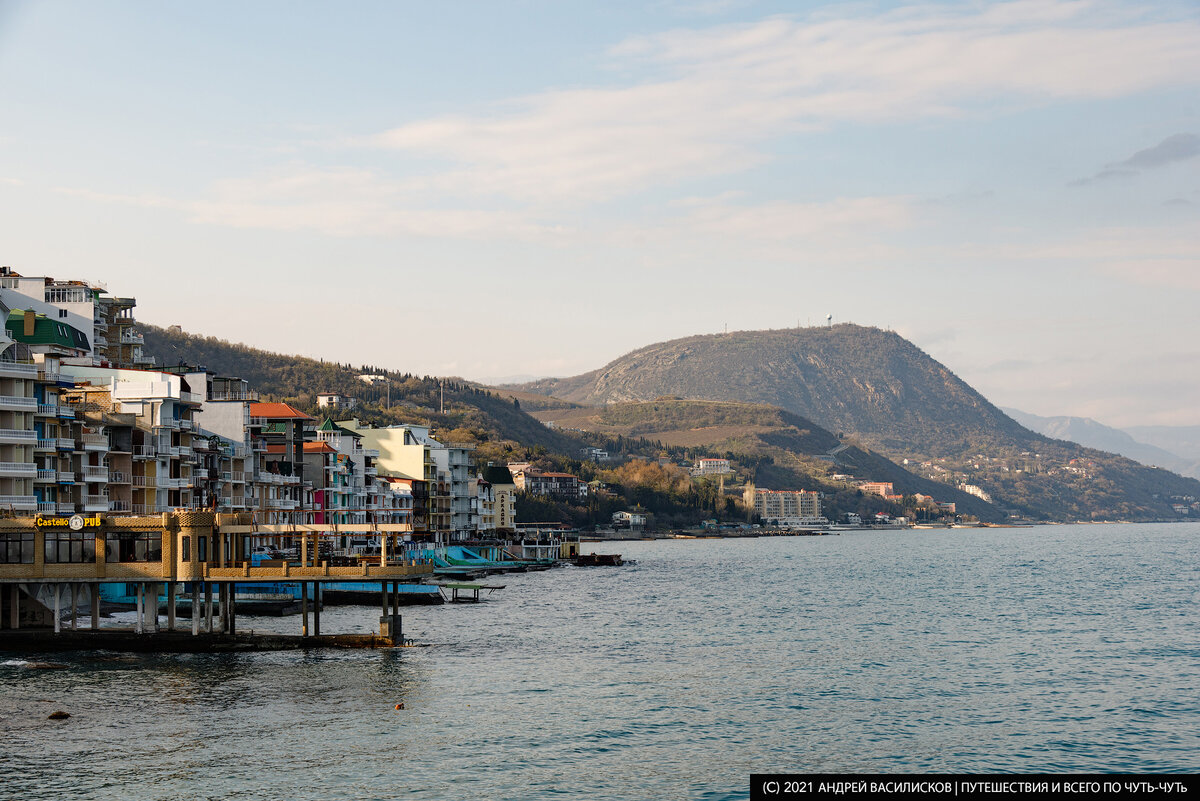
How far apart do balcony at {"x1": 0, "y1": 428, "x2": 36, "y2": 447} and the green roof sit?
Answer: 65.8ft

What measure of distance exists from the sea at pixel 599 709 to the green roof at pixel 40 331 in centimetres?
3744

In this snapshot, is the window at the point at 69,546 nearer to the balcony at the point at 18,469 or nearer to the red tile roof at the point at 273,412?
the balcony at the point at 18,469

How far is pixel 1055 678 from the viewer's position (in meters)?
69.9

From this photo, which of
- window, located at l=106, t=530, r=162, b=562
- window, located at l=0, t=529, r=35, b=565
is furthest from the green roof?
window, located at l=106, t=530, r=162, b=562

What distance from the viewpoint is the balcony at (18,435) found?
299 feet

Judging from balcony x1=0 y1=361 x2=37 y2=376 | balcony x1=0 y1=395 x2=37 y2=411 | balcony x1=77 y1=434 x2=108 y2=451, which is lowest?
balcony x1=77 y1=434 x2=108 y2=451

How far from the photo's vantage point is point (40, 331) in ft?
376

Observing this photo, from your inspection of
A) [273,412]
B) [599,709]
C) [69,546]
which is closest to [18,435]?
[69,546]

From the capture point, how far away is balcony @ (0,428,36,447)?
299 feet

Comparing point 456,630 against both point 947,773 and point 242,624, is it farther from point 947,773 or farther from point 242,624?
point 947,773

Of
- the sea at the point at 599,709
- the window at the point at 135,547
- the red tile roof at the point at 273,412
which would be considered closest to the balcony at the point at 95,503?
the sea at the point at 599,709

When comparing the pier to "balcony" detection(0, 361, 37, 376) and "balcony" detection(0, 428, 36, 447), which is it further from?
"balcony" detection(0, 361, 37, 376)

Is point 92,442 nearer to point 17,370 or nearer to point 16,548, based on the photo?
point 17,370

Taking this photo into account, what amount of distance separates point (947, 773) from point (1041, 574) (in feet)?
474
